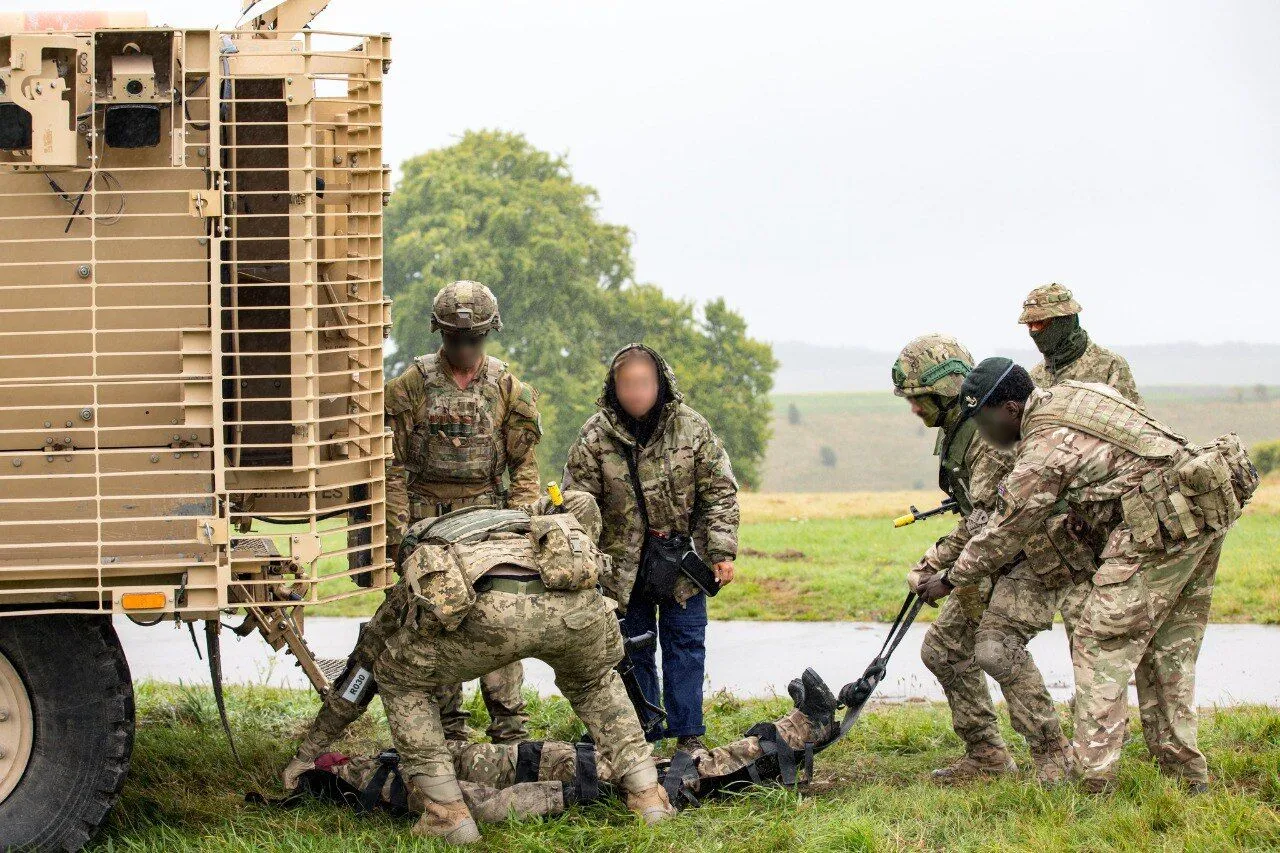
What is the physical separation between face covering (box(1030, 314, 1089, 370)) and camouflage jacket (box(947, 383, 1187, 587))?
1775mm

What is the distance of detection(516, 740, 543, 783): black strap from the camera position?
573 centimetres

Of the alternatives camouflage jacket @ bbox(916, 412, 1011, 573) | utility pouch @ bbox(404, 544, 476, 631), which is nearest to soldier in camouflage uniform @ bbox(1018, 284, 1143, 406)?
camouflage jacket @ bbox(916, 412, 1011, 573)

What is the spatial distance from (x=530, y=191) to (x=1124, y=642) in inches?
1552

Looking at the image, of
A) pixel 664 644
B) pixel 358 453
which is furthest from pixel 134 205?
pixel 664 644

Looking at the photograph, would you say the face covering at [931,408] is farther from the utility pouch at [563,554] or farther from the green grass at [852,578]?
the green grass at [852,578]

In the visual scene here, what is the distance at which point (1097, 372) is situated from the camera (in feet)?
24.2

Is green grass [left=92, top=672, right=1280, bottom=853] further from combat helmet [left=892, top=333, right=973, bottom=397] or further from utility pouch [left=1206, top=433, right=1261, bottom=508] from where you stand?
combat helmet [left=892, top=333, right=973, bottom=397]

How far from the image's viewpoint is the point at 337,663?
651 centimetres

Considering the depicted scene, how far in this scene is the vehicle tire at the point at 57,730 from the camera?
515 centimetres

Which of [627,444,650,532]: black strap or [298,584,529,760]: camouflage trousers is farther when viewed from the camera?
[627,444,650,532]: black strap

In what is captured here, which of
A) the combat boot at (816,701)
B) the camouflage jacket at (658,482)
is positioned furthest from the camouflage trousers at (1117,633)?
the camouflage jacket at (658,482)

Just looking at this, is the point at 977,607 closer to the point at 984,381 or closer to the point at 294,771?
the point at 984,381

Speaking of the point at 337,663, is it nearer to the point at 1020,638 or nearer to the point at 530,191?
the point at 1020,638

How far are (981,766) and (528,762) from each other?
1.98 meters
